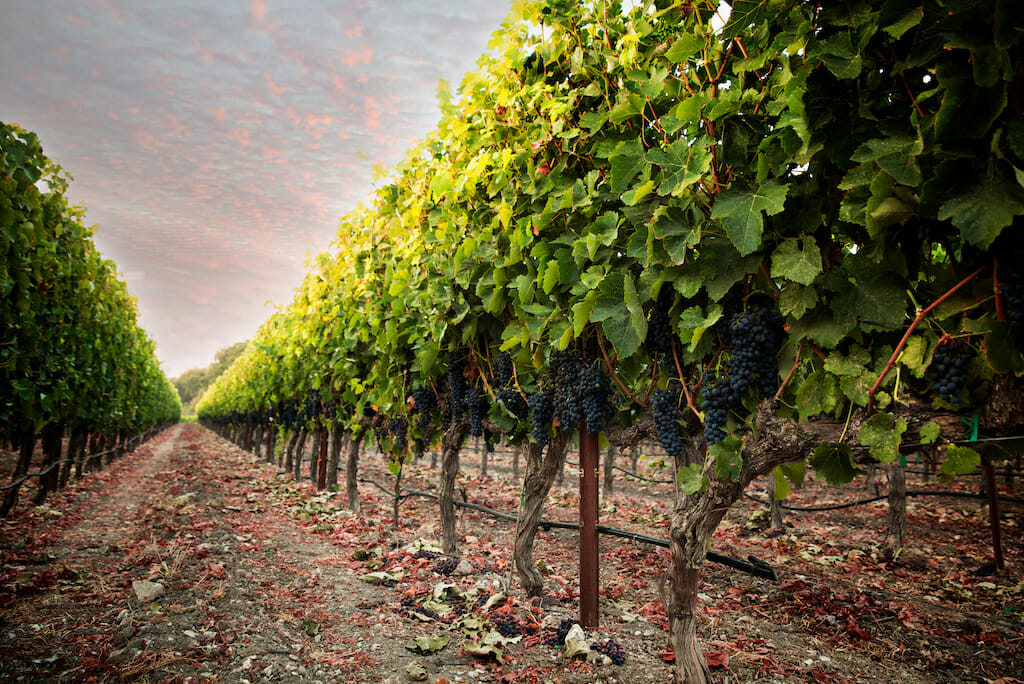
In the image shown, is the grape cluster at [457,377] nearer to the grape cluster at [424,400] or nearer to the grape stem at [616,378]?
the grape cluster at [424,400]

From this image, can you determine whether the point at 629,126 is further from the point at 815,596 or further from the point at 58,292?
the point at 58,292

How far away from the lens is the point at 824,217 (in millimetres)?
2512

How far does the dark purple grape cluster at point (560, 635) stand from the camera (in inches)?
159

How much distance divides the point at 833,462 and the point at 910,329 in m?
0.63

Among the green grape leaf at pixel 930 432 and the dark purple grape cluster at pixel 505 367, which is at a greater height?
the dark purple grape cluster at pixel 505 367

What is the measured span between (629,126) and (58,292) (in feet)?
26.9

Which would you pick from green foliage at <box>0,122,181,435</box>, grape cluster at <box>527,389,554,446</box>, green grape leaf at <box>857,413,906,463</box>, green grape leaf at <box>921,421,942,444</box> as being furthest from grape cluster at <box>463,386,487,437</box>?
green foliage at <box>0,122,181,435</box>

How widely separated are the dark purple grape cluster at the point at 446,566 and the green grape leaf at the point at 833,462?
4.51 meters

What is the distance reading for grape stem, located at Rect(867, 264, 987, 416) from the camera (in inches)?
72.2

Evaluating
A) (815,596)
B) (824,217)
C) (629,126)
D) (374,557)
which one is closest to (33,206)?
(374,557)

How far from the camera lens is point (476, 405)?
508 centimetres

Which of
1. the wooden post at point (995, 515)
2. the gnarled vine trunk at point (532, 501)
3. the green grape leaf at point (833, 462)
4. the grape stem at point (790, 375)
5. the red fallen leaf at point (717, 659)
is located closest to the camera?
the green grape leaf at point (833, 462)

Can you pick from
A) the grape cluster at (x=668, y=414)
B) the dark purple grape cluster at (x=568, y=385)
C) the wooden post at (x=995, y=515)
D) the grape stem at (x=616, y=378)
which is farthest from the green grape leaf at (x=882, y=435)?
the wooden post at (x=995, y=515)

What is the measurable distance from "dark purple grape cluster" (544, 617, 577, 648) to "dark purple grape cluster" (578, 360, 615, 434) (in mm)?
1715
